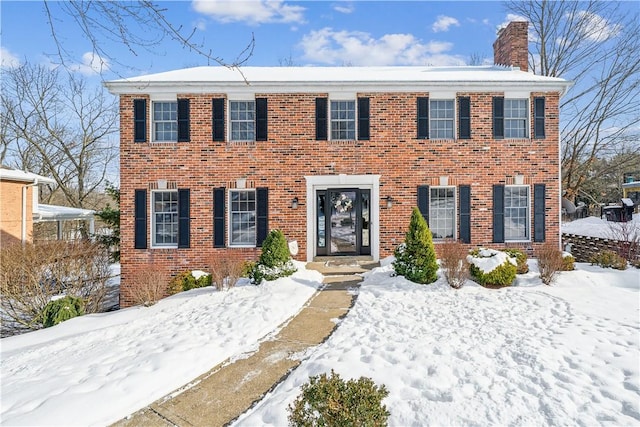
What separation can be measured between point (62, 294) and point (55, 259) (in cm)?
97

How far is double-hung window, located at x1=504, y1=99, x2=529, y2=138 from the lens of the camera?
10.9 meters

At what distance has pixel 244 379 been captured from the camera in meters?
4.25

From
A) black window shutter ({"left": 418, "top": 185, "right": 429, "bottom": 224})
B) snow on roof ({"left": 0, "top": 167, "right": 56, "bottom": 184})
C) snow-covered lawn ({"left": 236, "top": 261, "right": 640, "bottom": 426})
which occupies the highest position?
snow on roof ({"left": 0, "top": 167, "right": 56, "bottom": 184})

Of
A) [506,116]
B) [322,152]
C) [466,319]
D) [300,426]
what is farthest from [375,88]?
[300,426]

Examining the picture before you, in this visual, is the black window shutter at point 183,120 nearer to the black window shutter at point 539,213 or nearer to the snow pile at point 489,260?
the snow pile at point 489,260

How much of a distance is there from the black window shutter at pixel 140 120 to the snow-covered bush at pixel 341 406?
34.4 ft

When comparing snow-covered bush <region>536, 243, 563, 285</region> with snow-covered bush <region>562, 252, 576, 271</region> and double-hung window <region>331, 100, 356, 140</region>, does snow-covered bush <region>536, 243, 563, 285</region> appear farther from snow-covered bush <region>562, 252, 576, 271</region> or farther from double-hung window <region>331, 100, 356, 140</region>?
double-hung window <region>331, 100, 356, 140</region>

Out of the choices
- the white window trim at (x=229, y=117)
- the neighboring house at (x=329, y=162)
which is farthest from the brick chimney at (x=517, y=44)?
the white window trim at (x=229, y=117)

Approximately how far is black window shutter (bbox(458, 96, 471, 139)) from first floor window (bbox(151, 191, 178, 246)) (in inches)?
372

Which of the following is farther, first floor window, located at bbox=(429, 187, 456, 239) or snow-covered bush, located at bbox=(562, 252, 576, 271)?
first floor window, located at bbox=(429, 187, 456, 239)

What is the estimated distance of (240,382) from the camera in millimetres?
4176

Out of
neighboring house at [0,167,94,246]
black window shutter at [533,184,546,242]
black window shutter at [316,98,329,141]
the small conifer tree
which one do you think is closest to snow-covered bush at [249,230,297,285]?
the small conifer tree

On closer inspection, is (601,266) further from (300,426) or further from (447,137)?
(300,426)

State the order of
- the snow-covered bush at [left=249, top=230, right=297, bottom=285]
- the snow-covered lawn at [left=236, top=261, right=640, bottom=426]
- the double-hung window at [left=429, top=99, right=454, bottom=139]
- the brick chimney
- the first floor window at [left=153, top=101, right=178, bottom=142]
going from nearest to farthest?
1. the snow-covered lawn at [left=236, top=261, right=640, bottom=426]
2. the snow-covered bush at [left=249, top=230, right=297, bottom=285]
3. the first floor window at [left=153, top=101, right=178, bottom=142]
4. the double-hung window at [left=429, top=99, right=454, bottom=139]
5. the brick chimney
